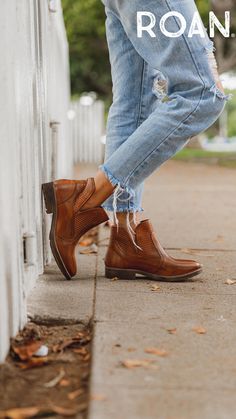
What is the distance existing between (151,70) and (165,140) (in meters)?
0.46

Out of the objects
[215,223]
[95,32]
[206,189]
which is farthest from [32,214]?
[95,32]

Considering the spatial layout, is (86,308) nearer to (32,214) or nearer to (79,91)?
(32,214)

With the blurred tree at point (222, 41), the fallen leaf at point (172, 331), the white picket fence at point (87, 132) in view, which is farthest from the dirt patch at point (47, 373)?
the blurred tree at point (222, 41)

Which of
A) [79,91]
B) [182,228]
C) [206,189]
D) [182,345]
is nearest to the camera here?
[182,345]

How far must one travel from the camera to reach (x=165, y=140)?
8.58 feet

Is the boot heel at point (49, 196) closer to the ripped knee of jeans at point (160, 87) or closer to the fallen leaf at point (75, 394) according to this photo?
the ripped knee of jeans at point (160, 87)

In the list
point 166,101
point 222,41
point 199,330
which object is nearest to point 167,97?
point 166,101

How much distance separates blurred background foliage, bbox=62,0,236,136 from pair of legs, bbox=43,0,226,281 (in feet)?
47.5

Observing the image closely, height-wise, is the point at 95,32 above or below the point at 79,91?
above

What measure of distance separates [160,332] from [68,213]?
A: 74 cm

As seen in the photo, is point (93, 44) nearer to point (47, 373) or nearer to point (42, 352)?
point (42, 352)

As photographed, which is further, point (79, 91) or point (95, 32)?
point (79, 91)

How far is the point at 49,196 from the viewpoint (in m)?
2.70

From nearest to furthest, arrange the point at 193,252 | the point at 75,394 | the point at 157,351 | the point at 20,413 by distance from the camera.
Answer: the point at 20,413
the point at 75,394
the point at 157,351
the point at 193,252
